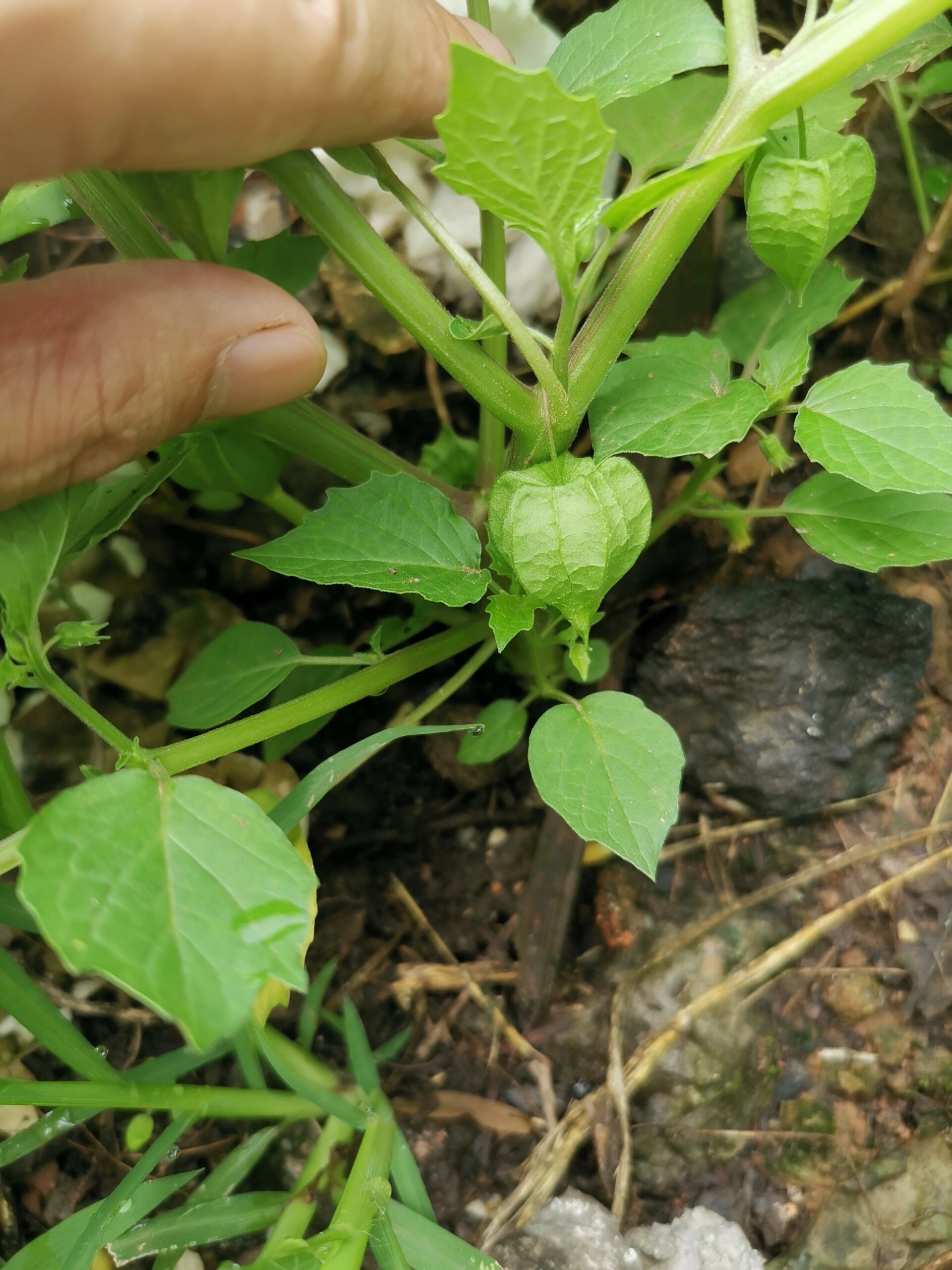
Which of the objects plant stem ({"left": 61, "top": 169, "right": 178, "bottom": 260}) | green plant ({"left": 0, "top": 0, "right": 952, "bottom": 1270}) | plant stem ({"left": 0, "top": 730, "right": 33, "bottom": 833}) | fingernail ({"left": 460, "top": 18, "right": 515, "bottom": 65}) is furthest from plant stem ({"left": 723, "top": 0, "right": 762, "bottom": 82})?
plant stem ({"left": 0, "top": 730, "right": 33, "bottom": 833})

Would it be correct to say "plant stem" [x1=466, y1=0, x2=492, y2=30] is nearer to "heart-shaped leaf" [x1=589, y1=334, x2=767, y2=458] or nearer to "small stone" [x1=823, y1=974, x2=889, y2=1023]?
"heart-shaped leaf" [x1=589, y1=334, x2=767, y2=458]

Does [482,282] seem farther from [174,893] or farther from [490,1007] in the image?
[490,1007]

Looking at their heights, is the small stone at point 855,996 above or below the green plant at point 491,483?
below

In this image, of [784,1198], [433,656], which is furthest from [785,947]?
[433,656]

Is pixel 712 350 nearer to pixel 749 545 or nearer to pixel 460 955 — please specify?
pixel 749 545

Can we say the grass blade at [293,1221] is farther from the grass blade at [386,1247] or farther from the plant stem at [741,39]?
the plant stem at [741,39]

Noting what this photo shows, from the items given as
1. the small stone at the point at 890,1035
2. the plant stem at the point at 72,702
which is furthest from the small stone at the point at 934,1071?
the plant stem at the point at 72,702

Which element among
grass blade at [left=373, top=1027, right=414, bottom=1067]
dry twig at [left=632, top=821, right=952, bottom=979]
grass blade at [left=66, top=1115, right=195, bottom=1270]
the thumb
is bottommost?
dry twig at [left=632, top=821, right=952, bottom=979]

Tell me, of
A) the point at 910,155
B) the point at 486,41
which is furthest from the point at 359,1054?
the point at 910,155
